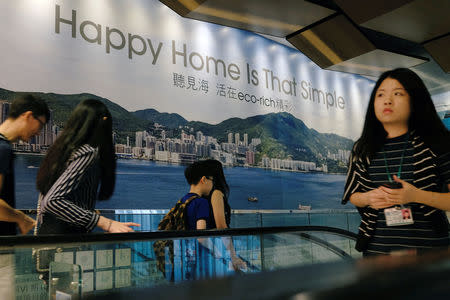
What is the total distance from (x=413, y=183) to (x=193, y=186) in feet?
7.36

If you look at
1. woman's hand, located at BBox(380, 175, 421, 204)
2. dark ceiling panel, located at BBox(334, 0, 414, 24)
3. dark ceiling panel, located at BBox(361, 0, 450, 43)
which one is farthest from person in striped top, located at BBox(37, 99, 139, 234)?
dark ceiling panel, located at BBox(361, 0, 450, 43)

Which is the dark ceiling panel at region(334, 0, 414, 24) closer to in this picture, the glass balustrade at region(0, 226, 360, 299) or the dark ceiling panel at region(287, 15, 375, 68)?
the dark ceiling panel at region(287, 15, 375, 68)

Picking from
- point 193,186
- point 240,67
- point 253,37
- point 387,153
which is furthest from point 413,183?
point 253,37

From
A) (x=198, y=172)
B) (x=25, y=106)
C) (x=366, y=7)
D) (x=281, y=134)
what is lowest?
(x=198, y=172)

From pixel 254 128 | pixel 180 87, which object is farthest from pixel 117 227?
pixel 254 128

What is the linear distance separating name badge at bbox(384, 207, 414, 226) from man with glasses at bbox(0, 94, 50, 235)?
1.72m

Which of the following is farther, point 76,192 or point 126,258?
point 126,258

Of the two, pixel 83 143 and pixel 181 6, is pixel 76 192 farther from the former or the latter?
pixel 181 6

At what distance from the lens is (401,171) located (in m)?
1.67

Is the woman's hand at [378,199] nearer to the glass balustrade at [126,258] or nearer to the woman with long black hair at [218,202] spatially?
the glass balustrade at [126,258]

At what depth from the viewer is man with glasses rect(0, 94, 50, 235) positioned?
6.71 feet

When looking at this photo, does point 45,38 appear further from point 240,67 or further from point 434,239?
point 434,239

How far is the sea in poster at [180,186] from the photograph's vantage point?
4816mm

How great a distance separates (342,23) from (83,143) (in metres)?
6.05
